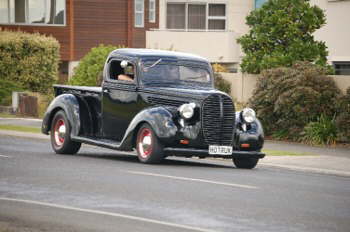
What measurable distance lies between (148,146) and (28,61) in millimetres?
21630

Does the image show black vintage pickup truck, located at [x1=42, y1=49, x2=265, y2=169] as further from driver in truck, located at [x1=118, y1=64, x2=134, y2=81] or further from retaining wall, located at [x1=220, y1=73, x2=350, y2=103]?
retaining wall, located at [x1=220, y1=73, x2=350, y2=103]

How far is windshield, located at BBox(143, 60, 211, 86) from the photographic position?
19844 millimetres

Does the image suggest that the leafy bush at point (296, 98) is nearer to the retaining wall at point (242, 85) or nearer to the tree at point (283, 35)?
the tree at point (283, 35)

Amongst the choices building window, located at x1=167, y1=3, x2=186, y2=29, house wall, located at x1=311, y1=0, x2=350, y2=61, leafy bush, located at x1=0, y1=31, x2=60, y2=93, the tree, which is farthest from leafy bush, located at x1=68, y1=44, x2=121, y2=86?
building window, located at x1=167, y1=3, x2=186, y2=29

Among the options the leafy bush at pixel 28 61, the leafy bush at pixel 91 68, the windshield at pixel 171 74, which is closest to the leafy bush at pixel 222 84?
the leafy bush at pixel 91 68

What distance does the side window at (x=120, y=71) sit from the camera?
66.1ft

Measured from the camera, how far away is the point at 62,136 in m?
21.1

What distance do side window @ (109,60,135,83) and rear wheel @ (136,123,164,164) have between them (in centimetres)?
167

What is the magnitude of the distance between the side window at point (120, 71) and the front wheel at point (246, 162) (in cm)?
256

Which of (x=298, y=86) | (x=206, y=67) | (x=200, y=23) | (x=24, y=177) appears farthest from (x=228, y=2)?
(x=24, y=177)

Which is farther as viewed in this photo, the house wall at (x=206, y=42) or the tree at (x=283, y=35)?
the house wall at (x=206, y=42)

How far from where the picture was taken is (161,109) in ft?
61.0

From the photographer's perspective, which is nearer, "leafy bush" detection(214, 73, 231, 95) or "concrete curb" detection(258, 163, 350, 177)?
"concrete curb" detection(258, 163, 350, 177)

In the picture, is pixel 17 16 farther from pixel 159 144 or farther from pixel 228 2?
pixel 159 144
